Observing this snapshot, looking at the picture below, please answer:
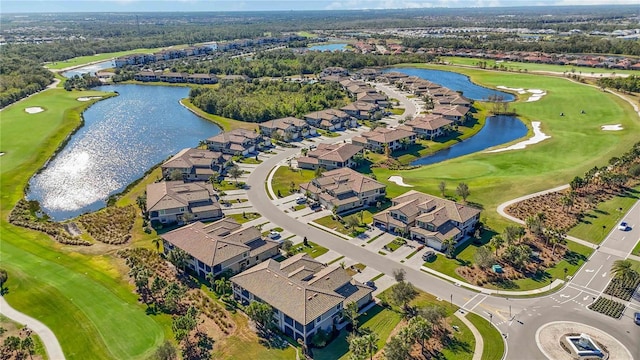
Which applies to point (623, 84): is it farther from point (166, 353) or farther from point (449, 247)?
point (166, 353)

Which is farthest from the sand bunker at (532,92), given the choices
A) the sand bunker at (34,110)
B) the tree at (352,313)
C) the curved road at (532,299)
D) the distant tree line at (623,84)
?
the sand bunker at (34,110)

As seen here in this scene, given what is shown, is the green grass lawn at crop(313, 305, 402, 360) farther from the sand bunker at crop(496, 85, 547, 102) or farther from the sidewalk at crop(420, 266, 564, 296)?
the sand bunker at crop(496, 85, 547, 102)

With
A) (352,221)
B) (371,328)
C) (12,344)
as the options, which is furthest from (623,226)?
(12,344)

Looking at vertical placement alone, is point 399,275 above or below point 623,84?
below

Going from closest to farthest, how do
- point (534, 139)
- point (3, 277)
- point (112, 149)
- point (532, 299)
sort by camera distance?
1. point (532, 299)
2. point (3, 277)
3. point (112, 149)
4. point (534, 139)

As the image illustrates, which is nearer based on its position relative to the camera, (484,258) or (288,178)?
(484,258)

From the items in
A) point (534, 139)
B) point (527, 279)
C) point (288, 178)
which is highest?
point (534, 139)

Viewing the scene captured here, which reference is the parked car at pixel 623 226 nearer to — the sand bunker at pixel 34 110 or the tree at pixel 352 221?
the tree at pixel 352 221

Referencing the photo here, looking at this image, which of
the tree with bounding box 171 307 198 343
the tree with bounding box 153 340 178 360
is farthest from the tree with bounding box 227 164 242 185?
the tree with bounding box 153 340 178 360
